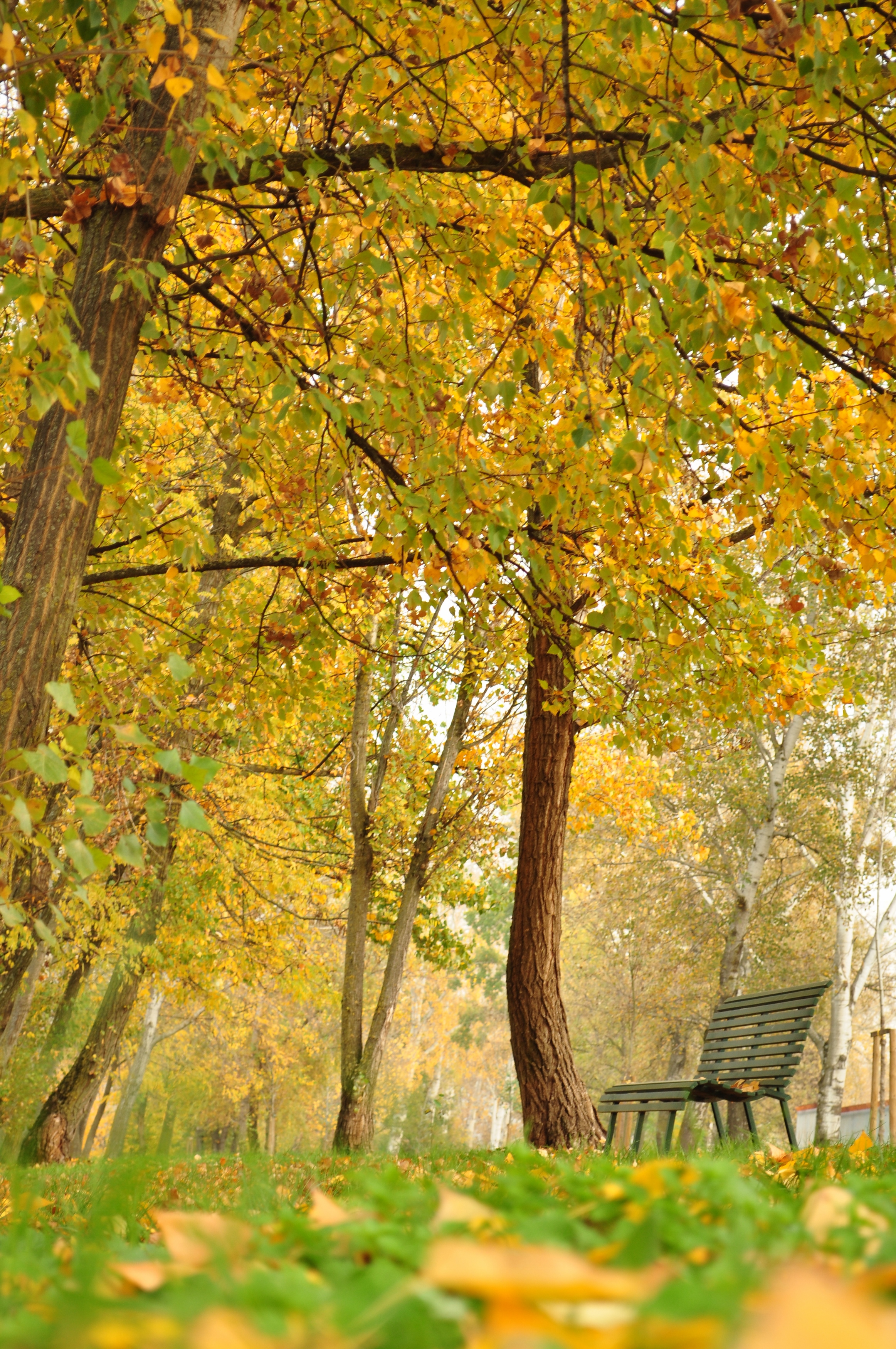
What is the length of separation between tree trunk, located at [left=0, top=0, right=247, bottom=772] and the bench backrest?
4.47 m

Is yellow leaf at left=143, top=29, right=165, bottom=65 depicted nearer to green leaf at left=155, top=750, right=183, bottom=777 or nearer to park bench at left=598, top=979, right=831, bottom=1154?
green leaf at left=155, top=750, right=183, bottom=777

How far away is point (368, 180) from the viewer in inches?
149

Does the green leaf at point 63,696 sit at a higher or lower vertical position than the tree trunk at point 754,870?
lower

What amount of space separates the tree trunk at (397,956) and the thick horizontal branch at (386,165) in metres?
7.41

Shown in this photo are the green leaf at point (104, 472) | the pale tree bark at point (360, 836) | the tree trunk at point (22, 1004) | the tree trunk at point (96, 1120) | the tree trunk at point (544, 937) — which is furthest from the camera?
the pale tree bark at point (360, 836)

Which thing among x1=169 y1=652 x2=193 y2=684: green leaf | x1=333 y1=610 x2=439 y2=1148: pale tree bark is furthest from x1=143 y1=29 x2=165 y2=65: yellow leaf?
x1=333 y1=610 x2=439 y2=1148: pale tree bark

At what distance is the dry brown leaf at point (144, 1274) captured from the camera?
39.4 inches

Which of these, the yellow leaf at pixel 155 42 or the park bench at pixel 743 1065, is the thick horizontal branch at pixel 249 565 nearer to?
the yellow leaf at pixel 155 42

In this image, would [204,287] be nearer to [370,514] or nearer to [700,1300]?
[370,514]

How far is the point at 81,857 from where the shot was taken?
2088 millimetres

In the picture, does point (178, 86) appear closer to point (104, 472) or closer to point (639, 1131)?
point (104, 472)

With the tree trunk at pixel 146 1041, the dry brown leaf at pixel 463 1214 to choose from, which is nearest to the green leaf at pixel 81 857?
the dry brown leaf at pixel 463 1214

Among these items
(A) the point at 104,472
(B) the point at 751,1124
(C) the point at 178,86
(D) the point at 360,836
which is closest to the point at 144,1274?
(A) the point at 104,472

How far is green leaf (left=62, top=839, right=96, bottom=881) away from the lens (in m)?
2.06
